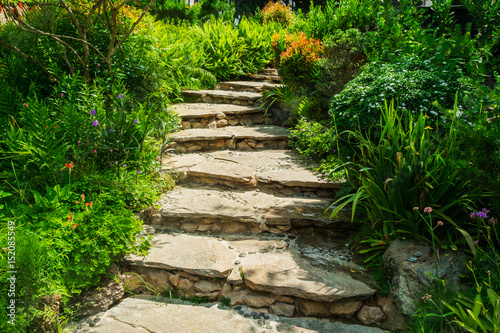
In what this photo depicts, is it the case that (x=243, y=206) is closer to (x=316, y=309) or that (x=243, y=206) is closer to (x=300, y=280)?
(x=300, y=280)

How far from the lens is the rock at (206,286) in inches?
100

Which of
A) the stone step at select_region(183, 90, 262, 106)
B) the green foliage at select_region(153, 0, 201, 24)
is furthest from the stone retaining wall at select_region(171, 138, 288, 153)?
the green foliage at select_region(153, 0, 201, 24)

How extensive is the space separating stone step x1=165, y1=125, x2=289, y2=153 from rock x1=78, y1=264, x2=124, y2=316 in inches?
84.0

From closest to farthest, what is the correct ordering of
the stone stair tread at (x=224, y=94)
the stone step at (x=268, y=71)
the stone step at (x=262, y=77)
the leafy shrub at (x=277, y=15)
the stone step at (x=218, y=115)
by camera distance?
the stone step at (x=218, y=115) < the stone stair tread at (x=224, y=94) < the stone step at (x=262, y=77) < the stone step at (x=268, y=71) < the leafy shrub at (x=277, y=15)

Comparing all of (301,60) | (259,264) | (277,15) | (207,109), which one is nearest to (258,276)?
(259,264)

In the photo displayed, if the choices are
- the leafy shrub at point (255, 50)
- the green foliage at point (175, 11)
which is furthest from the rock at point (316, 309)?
the green foliage at point (175, 11)

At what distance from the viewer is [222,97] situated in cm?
597

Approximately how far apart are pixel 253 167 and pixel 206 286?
1.73 metres

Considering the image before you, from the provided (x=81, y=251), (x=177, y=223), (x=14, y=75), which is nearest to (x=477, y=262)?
(x=177, y=223)

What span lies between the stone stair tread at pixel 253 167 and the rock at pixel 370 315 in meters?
1.33

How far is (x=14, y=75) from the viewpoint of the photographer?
152 inches

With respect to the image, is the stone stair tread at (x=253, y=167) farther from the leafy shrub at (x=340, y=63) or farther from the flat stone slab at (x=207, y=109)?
the leafy shrub at (x=340, y=63)

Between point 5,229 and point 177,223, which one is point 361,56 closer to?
point 177,223

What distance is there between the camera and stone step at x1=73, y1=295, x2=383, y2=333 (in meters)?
2.18
